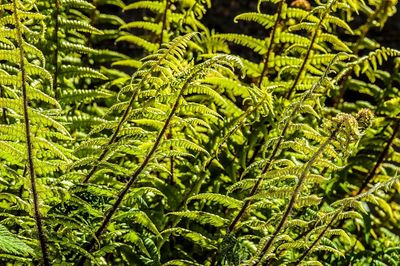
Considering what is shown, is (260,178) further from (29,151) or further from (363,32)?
(363,32)

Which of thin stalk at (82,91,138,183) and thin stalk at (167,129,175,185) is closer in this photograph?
thin stalk at (82,91,138,183)

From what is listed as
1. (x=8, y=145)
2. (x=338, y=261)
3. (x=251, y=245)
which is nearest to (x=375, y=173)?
(x=338, y=261)

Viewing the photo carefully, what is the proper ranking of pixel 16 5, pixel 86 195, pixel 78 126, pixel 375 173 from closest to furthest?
pixel 16 5, pixel 86 195, pixel 78 126, pixel 375 173

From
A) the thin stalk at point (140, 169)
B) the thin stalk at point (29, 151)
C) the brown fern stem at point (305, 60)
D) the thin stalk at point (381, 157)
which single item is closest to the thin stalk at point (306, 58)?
the brown fern stem at point (305, 60)

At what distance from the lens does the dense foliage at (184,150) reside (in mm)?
1328

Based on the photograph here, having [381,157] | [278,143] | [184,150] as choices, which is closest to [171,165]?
[184,150]

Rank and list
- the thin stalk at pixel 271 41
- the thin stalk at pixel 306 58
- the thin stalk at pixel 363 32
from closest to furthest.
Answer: the thin stalk at pixel 306 58 → the thin stalk at pixel 271 41 → the thin stalk at pixel 363 32

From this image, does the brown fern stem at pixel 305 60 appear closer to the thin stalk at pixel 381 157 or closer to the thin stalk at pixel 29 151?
the thin stalk at pixel 381 157

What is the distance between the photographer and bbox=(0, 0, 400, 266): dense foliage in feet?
4.36

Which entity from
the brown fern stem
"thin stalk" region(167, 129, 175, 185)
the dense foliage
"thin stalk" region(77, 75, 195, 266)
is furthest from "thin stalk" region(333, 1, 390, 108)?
"thin stalk" region(77, 75, 195, 266)

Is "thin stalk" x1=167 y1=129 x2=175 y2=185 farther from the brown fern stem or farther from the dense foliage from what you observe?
the brown fern stem

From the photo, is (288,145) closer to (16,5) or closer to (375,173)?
(16,5)

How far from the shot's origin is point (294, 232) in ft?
6.69

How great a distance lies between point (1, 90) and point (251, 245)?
779mm
